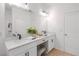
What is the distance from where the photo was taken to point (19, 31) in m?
0.95

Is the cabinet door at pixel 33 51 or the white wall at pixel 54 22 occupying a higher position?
the white wall at pixel 54 22

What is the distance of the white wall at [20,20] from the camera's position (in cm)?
93

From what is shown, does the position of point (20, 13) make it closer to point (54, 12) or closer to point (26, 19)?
point (26, 19)

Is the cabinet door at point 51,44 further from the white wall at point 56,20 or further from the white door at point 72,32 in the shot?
the white door at point 72,32

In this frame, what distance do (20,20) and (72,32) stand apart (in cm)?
70

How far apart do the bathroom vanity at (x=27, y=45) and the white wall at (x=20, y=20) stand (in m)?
0.11

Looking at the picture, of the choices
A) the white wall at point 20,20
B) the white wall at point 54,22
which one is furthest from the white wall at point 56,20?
the white wall at point 20,20

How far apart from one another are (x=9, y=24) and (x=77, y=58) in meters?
0.93

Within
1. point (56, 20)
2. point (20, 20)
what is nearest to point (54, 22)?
point (56, 20)

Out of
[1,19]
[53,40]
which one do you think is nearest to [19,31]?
[1,19]

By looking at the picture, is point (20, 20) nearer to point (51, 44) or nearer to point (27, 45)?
point (27, 45)

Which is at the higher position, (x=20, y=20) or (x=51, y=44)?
(x=20, y=20)

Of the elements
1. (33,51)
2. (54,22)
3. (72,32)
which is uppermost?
(54,22)

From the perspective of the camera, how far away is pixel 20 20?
0.95 meters
